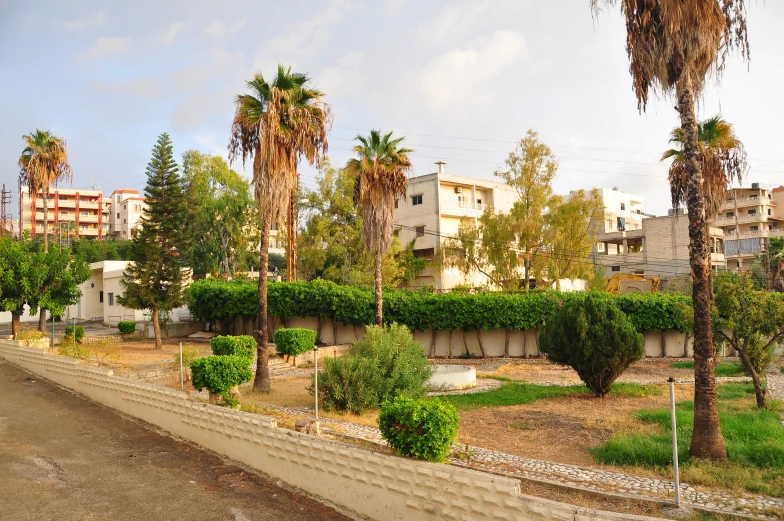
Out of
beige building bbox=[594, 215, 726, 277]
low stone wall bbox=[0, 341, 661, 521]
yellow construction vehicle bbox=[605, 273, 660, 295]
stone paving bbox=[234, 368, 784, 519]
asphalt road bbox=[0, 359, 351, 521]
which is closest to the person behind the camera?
low stone wall bbox=[0, 341, 661, 521]

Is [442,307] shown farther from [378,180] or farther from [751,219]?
[751,219]

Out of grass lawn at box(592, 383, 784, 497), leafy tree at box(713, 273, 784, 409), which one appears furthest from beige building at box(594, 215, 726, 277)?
grass lawn at box(592, 383, 784, 497)

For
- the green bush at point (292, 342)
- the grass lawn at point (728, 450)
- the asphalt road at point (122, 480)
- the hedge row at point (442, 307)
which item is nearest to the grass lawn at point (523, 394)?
the grass lawn at point (728, 450)

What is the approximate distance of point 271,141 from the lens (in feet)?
53.1

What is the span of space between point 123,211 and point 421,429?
327 feet

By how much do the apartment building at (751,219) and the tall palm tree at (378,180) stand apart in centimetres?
4978

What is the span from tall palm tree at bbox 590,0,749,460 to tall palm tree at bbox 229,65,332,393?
8876 mm

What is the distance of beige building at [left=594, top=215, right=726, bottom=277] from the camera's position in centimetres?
5109

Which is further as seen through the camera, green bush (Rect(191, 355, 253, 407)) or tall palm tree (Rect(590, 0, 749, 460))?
green bush (Rect(191, 355, 253, 407))

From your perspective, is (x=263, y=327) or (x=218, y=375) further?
(x=263, y=327)

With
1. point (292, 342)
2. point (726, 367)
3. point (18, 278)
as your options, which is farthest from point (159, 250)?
point (726, 367)

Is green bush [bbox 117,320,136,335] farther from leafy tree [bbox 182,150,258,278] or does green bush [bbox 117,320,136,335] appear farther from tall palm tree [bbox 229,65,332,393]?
tall palm tree [bbox 229,65,332,393]

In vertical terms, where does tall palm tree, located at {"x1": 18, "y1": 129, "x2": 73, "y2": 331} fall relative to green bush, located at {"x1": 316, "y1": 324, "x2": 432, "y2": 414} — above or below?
above

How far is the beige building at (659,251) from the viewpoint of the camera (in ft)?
168
